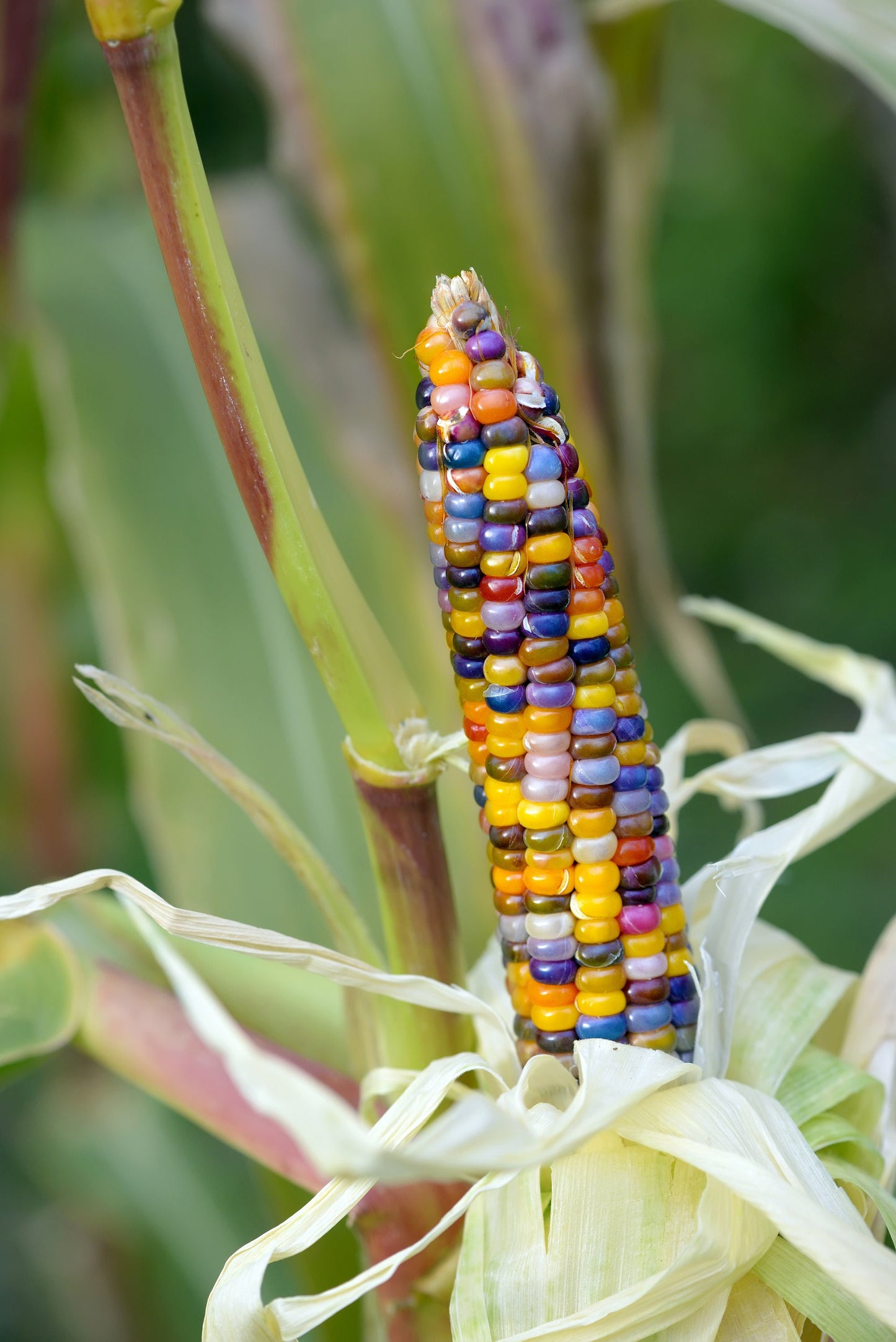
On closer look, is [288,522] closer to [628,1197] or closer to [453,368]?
[453,368]

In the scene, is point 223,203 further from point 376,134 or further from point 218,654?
point 218,654

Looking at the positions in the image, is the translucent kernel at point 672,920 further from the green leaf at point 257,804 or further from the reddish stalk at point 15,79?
the reddish stalk at point 15,79

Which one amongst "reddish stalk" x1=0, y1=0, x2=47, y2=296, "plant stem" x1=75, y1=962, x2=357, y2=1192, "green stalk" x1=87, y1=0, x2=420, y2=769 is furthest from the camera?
"reddish stalk" x1=0, y1=0, x2=47, y2=296

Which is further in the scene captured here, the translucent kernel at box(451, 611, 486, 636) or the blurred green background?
the blurred green background

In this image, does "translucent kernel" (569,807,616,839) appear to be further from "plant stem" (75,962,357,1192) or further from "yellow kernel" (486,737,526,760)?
"plant stem" (75,962,357,1192)

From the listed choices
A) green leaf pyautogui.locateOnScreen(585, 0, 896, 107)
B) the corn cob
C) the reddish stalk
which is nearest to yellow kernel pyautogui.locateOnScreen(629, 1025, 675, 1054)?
the corn cob

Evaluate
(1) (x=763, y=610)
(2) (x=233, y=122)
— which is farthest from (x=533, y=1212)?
(1) (x=763, y=610)

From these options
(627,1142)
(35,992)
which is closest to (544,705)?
(627,1142)

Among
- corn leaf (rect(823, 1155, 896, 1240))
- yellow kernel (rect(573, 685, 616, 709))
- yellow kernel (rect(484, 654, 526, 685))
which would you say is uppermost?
yellow kernel (rect(484, 654, 526, 685))
